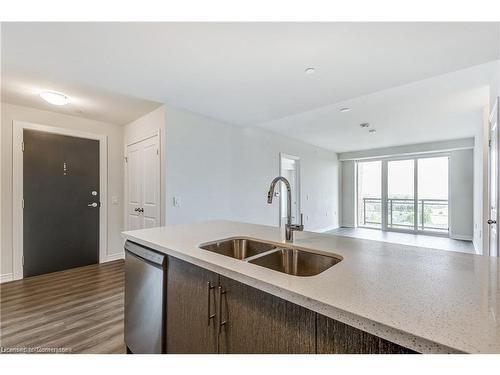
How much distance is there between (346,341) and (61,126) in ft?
14.1

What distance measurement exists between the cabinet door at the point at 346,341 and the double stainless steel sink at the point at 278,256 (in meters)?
0.47

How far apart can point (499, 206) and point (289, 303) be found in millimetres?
2242

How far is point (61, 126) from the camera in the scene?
3.48 meters

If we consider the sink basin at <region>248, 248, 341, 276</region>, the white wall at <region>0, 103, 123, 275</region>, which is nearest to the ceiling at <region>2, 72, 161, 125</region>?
the white wall at <region>0, 103, 123, 275</region>

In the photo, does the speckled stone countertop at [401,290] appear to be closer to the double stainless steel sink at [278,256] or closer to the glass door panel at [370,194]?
the double stainless steel sink at [278,256]

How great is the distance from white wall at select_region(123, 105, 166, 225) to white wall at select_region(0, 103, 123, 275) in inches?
4.9

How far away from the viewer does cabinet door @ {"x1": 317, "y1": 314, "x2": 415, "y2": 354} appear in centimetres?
62

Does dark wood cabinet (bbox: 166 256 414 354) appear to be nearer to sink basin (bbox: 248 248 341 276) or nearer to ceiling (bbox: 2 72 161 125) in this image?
sink basin (bbox: 248 248 341 276)

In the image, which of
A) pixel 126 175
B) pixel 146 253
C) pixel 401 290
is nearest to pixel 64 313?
pixel 146 253

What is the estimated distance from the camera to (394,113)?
3.77 meters

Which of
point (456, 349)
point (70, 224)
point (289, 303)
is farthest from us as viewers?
point (70, 224)

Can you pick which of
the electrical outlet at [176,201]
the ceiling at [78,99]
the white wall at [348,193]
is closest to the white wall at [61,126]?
the ceiling at [78,99]
